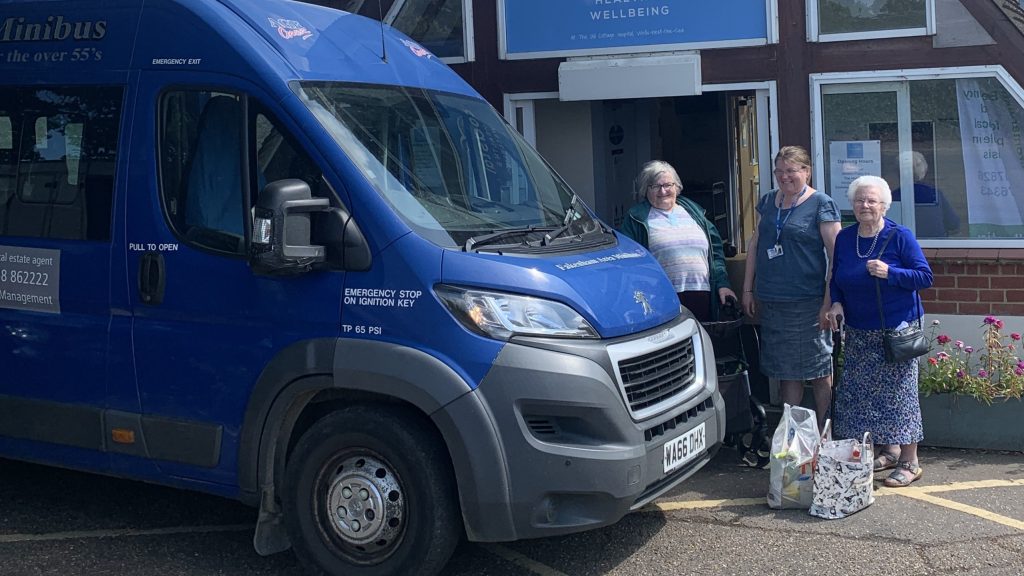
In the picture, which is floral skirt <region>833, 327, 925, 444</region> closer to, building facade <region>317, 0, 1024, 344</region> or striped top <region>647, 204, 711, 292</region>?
striped top <region>647, 204, 711, 292</region>

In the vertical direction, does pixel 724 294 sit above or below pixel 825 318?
above

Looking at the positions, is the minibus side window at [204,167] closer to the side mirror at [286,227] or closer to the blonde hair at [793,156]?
the side mirror at [286,227]

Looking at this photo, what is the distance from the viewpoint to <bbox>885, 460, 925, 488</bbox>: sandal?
6336mm

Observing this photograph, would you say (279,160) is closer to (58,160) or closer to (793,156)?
(58,160)

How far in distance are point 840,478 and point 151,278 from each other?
338cm

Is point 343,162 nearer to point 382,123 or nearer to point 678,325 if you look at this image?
point 382,123

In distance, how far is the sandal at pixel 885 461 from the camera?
6566mm

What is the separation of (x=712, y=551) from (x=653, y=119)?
5.68m

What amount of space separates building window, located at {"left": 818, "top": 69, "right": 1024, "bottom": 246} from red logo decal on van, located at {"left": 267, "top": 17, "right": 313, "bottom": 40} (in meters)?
3.72

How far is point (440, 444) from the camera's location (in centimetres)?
477

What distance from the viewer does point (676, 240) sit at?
22.0ft

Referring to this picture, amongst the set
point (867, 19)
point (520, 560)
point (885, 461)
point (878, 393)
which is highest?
point (867, 19)

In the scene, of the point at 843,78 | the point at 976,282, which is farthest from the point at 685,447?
the point at 843,78

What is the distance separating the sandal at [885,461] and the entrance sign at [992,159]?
1657 millimetres
